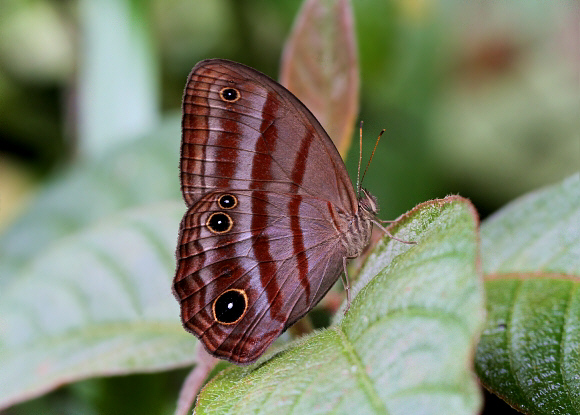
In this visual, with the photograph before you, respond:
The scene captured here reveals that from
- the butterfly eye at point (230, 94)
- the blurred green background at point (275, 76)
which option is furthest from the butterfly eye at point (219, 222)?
the blurred green background at point (275, 76)

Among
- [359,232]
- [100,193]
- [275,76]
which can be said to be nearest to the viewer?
[359,232]

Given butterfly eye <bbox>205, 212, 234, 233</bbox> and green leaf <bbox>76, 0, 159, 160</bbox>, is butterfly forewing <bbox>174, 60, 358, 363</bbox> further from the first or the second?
green leaf <bbox>76, 0, 159, 160</bbox>

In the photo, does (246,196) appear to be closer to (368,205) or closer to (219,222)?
(219,222)

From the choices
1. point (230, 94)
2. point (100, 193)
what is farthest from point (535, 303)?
point (100, 193)

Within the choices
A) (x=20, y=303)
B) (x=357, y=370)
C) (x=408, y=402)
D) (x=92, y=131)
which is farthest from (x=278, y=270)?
(x=92, y=131)

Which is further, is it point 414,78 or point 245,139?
point 414,78

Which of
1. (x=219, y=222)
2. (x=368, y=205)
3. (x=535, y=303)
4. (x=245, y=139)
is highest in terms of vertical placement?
(x=245, y=139)

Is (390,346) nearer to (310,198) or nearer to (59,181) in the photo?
(310,198)
